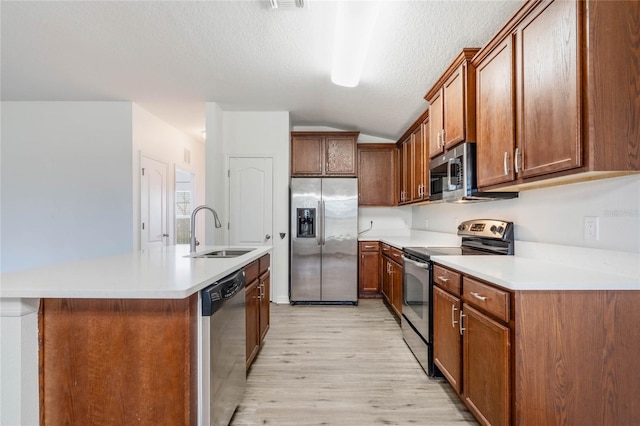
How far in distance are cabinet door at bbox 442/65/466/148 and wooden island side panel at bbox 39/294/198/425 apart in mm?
2153

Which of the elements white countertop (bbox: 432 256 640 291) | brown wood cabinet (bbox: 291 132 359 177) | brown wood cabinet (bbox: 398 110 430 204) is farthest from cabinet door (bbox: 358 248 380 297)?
white countertop (bbox: 432 256 640 291)

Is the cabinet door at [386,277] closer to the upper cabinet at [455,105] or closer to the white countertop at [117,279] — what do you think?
the upper cabinet at [455,105]

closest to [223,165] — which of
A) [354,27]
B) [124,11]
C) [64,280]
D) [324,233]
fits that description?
[324,233]

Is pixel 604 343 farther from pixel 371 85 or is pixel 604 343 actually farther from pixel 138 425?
pixel 371 85

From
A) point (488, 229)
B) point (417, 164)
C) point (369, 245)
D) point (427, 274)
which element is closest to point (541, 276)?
point (427, 274)

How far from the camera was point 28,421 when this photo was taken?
1.16 m

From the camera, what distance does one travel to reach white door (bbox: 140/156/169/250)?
416 centimetres

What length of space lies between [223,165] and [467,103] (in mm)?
3071

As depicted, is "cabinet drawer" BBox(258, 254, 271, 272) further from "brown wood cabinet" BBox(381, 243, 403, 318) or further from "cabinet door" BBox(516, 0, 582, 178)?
"cabinet door" BBox(516, 0, 582, 178)

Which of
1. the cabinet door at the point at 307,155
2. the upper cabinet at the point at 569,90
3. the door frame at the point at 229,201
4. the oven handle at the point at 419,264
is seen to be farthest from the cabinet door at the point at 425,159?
the door frame at the point at 229,201

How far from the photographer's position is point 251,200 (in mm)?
4160

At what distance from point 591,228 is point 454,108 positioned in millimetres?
1230

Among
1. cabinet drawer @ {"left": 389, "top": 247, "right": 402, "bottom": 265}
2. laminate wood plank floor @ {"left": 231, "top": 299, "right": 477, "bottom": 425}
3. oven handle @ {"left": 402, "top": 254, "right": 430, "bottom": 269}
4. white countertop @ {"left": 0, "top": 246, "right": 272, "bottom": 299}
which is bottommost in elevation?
laminate wood plank floor @ {"left": 231, "top": 299, "right": 477, "bottom": 425}

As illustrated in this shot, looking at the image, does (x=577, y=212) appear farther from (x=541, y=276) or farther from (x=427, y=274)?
(x=427, y=274)
